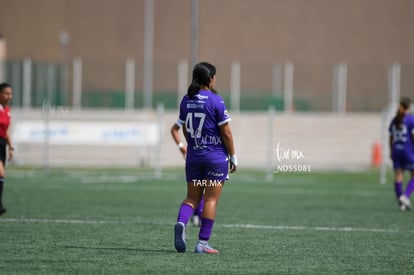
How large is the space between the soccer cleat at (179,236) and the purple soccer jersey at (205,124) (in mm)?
840

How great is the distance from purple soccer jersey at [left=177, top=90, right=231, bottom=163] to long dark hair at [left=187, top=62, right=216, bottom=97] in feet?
0.26

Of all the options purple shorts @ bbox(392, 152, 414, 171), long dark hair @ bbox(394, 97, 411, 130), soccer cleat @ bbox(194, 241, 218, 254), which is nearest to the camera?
soccer cleat @ bbox(194, 241, 218, 254)

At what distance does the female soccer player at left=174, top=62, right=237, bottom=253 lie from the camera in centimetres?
1126

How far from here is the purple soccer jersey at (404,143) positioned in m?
19.0

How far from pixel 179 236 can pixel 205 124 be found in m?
1.35

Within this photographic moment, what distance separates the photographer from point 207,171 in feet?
37.3

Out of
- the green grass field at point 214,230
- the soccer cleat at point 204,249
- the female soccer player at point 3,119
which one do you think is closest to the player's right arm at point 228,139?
the soccer cleat at point 204,249

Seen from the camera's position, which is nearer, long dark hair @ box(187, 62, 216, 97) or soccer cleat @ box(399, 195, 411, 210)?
long dark hair @ box(187, 62, 216, 97)

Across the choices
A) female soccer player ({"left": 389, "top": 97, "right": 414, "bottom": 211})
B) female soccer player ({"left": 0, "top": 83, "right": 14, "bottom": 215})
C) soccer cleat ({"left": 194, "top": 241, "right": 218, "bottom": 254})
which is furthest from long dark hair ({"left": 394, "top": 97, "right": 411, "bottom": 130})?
soccer cleat ({"left": 194, "top": 241, "right": 218, "bottom": 254})

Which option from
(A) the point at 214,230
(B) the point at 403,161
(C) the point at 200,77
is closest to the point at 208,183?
(C) the point at 200,77

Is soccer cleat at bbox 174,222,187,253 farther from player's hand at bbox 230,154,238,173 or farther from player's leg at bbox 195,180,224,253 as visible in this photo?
player's hand at bbox 230,154,238,173

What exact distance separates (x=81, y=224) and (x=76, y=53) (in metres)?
35.5

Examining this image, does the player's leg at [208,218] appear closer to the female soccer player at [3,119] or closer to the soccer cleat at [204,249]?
the soccer cleat at [204,249]

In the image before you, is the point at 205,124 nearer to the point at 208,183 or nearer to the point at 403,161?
the point at 208,183
